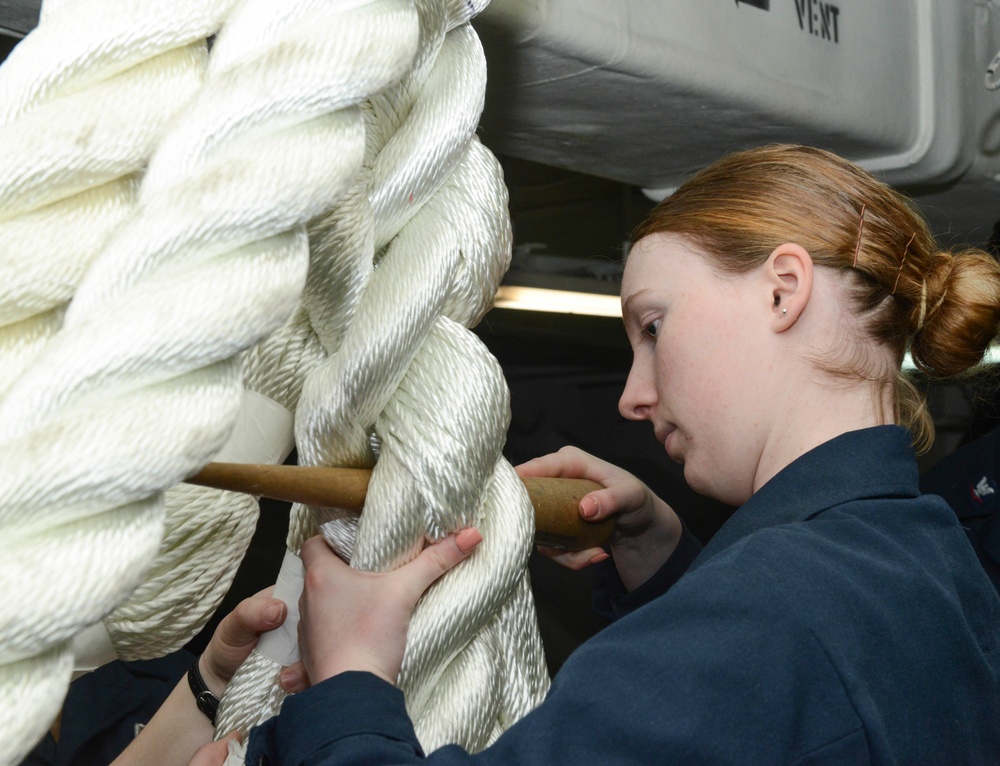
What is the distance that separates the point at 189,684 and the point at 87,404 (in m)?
0.45

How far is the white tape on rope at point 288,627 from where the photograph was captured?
460 mm

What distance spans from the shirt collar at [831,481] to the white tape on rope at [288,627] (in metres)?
0.22

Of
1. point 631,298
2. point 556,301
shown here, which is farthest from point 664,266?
point 556,301

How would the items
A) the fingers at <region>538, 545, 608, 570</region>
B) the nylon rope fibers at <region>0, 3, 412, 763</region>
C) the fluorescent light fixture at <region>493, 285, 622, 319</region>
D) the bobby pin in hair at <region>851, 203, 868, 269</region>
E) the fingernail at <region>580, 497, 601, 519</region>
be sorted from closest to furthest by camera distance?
the nylon rope fibers at <region>0, 3, 412, 763</region> → the fingernail at <region>580, 497, 601, 519</region> → the bobby pin in hair at <region>851, 203, 868, 269</region> → the fingers at <region>538, 545, 608, 570</region> → the fluorescent light fixture at <region>493, 285, 622, 319</region>

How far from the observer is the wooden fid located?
316mm

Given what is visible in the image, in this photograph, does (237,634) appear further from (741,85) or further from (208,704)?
(741,85)

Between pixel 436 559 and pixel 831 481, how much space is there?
258 millimetres

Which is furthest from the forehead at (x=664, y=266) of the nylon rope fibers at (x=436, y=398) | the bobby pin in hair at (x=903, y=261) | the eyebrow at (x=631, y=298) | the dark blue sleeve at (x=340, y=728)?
the dark blue sleeve at (x=340, y=728)

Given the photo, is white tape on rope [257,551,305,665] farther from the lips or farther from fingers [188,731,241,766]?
the lips

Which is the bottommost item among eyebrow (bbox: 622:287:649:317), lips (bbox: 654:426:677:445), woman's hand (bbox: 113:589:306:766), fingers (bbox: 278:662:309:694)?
woman's hand (bbox: 113:589:306:766)

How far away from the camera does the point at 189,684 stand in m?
0.63

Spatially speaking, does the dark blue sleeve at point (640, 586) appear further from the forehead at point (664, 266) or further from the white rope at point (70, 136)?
the white rope at point (70, 136)

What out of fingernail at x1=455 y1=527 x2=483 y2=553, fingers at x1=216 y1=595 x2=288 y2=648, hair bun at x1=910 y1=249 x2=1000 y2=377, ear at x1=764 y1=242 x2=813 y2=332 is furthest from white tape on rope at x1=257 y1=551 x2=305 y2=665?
hair bun at x1=910 y1=249 x2=1000 y2=377

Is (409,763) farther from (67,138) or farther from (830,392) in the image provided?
(830,392)
